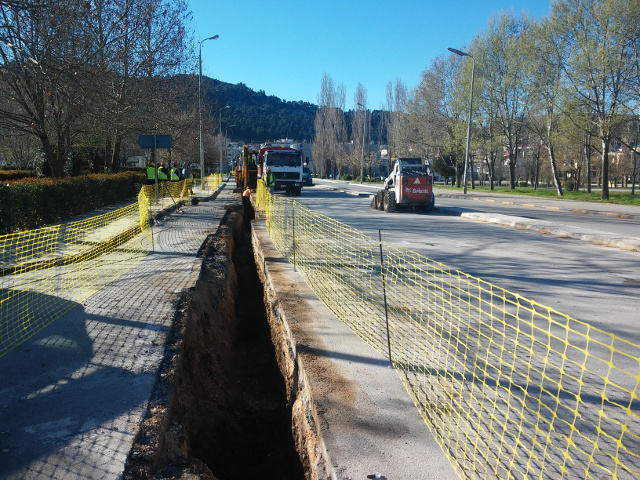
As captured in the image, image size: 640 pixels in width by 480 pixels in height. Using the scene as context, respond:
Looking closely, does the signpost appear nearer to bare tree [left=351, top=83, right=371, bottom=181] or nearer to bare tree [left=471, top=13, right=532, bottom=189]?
bare tree [left=471, top=13, right=532, bottom=189]

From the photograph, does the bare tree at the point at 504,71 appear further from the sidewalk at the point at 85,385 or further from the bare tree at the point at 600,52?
the sidewalk at the point at 85,385

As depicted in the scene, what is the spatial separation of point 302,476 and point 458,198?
25939 millimetres

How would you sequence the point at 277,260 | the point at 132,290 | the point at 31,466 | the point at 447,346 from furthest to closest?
the point at 277,260 < the point at 132,290 < the point at 447,346 < the point at 31,466

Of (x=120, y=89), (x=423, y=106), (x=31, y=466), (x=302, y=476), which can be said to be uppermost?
(x=423, y=106)

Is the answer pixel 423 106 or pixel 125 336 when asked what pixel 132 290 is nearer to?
pixel 125 336

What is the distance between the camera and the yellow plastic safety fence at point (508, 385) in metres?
2.65

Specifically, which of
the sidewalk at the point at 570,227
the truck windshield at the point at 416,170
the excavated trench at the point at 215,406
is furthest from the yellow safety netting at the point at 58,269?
the sidewalk at the point at 570,227

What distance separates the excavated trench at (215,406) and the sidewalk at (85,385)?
0.13 meters

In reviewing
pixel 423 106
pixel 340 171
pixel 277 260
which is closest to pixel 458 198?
pixel 423 106

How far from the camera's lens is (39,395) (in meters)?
3.42

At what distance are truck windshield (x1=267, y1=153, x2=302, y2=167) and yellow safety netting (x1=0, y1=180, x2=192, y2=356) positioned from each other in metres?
15.8

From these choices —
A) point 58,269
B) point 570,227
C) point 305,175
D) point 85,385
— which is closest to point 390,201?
point 570,227

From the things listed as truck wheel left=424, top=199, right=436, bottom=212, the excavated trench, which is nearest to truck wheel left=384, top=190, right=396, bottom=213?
truck wheel left=424, top=199, right=436, bottom=212

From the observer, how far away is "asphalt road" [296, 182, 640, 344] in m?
5.78
